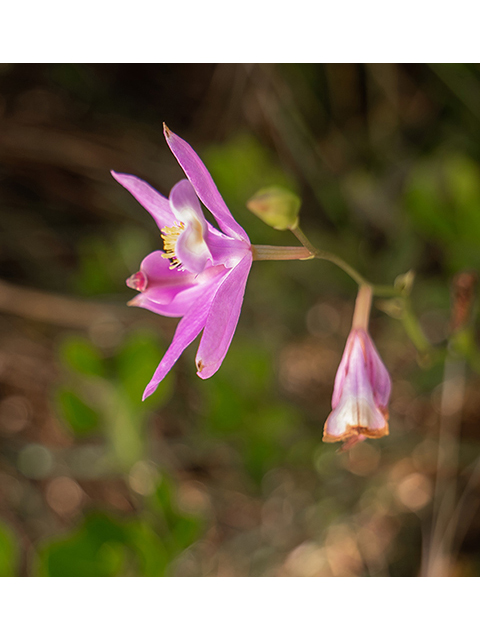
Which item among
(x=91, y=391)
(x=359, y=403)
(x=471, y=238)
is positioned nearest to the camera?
(x=359, y=403)

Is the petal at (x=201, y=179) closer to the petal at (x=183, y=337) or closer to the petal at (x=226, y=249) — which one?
the petal at (x=226, y=249)

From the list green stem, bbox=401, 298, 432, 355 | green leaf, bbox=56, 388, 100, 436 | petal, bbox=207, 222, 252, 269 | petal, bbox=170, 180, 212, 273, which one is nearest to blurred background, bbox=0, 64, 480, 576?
green leaf, bbox=56, 388, 100, 436

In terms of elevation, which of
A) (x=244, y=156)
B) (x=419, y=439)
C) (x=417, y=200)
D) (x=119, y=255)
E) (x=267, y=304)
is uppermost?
(x=244, y=156)

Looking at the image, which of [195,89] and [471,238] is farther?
[195,89]

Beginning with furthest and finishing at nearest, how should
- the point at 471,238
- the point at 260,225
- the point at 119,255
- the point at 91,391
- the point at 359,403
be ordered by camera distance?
the point at 119,255 < the point at 91,391 < the point at 260,225 < the point at 471,238 < the point at 359,403

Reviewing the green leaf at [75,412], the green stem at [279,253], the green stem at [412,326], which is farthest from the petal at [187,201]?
the green leaf at [75,412]

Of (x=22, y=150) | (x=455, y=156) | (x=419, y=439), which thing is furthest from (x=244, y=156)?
(x=419, y=439)

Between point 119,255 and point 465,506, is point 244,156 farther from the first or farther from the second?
point 465,506
